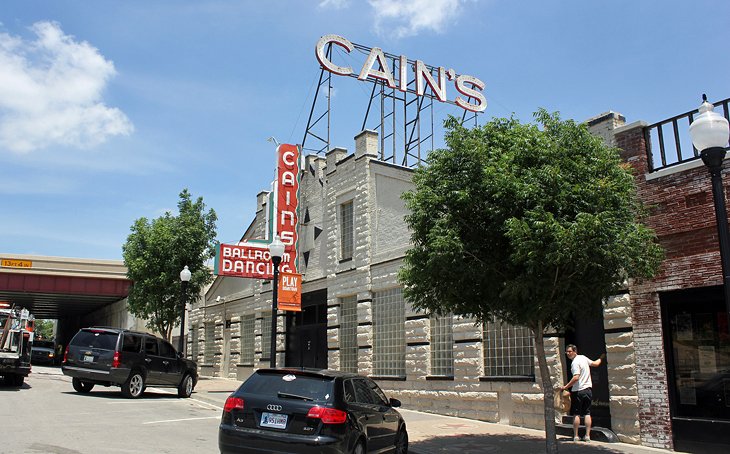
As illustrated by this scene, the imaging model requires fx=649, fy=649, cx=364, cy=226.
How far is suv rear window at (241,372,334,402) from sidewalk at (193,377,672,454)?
3.71 metres

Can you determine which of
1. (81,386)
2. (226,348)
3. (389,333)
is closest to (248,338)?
(226,348)

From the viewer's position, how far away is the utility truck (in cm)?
1794

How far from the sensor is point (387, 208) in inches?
792

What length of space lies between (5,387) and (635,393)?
56.1 feet

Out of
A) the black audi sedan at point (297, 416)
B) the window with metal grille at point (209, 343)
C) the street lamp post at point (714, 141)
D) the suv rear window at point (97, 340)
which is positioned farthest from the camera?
the window with metal grille at point (209, 343)

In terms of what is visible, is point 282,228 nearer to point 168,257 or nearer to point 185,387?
point 185,387

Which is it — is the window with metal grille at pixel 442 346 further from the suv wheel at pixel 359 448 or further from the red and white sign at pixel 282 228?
the suv wheel at pixel 359 448

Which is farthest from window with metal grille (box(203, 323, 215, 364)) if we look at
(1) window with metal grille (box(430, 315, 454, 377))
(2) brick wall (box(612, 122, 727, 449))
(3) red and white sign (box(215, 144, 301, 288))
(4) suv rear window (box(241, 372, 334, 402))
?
(4) suv rear window (box(241, 372, 334, 402))

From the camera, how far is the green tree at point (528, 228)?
9.12 meters

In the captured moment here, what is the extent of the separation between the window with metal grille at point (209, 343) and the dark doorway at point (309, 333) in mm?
9120

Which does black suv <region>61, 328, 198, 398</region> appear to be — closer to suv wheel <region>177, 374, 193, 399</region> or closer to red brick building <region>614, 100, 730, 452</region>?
suv wheel <region>177, 374, 193, 399</region>

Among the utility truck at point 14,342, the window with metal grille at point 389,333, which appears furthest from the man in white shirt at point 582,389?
the utility truck at point 14,342

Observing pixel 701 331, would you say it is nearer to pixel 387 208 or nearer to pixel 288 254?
pixel 387 208

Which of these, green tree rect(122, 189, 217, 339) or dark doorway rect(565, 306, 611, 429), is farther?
green tree rect(122, 189, 217, 339)
